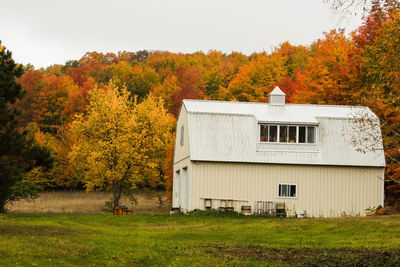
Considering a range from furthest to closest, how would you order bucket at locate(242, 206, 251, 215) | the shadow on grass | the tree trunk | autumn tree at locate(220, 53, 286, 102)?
autumn tree at locate(220, 53, 286, 102)
the tree trunk
bucket at locate(242, 206, 251, 215)
the shadow on grass

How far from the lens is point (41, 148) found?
58.6 feet

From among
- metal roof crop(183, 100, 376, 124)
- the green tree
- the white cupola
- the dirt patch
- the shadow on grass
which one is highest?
the white cupola

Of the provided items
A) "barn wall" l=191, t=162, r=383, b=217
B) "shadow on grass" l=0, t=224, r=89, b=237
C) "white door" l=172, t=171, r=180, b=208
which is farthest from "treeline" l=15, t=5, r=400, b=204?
"white door" l=172, t=171, r=180, b=208

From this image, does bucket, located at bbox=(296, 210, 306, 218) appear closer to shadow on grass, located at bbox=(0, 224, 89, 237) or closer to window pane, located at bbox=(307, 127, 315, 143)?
window pane, located at bbox=(307, 127, 315, 143)

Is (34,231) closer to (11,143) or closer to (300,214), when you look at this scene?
(11,143)

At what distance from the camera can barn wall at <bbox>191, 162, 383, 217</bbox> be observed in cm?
3069

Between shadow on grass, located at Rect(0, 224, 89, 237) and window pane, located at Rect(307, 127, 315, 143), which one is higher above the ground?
window pane, located at Rect(307, 127, 315, 143)

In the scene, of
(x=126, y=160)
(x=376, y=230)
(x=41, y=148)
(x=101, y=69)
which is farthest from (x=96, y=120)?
(x=101, y=69)

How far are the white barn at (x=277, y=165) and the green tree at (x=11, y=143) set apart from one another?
13780 millimetres

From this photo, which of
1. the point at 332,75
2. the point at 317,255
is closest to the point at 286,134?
the point at 332,75

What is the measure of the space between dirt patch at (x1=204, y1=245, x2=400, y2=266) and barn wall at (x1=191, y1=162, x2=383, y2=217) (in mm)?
14692

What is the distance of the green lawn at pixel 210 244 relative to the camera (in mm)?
13016

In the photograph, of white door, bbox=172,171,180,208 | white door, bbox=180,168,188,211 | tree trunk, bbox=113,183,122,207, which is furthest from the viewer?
tree trunk, bbox=113,183,122,207

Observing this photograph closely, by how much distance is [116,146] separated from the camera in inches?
1470
